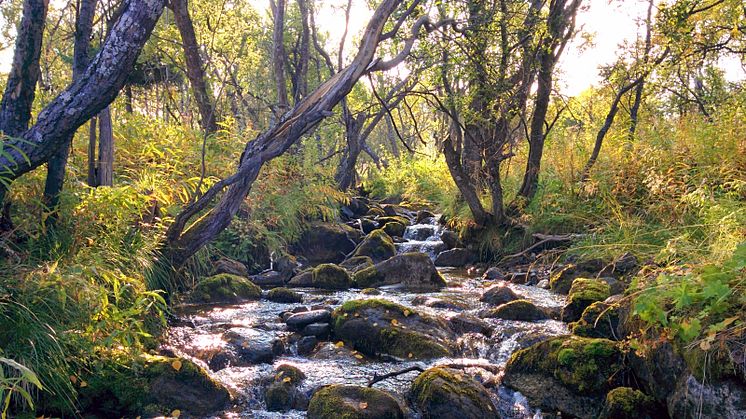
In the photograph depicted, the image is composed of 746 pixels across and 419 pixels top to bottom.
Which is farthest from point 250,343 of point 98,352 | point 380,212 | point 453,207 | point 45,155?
point 380,212

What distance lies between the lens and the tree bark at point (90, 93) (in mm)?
4012

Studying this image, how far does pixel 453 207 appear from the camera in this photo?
12.8 meters

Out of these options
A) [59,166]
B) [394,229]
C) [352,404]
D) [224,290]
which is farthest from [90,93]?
[394,229]

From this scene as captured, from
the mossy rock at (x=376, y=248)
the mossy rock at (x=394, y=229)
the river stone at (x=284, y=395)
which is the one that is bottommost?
the river stone at (x=284, y=395)

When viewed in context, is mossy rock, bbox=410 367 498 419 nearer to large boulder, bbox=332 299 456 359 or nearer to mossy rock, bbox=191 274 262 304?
large boulder, bbox=332 299 456 359

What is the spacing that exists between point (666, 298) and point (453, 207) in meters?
8.94

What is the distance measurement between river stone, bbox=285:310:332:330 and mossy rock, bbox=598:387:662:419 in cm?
332

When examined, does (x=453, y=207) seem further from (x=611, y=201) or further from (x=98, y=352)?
(x=98, y=352)

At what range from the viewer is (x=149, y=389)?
429cm

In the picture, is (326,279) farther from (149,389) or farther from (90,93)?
(90,93)

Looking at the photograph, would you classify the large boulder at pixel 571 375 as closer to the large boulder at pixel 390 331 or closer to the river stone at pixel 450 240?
the large boulder at pixel 390 331

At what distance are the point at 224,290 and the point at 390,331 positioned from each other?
290 cm

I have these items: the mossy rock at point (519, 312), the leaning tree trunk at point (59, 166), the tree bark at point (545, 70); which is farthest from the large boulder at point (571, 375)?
the tree bark at point (545, 70)

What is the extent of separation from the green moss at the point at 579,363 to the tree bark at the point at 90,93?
4.18 meters
